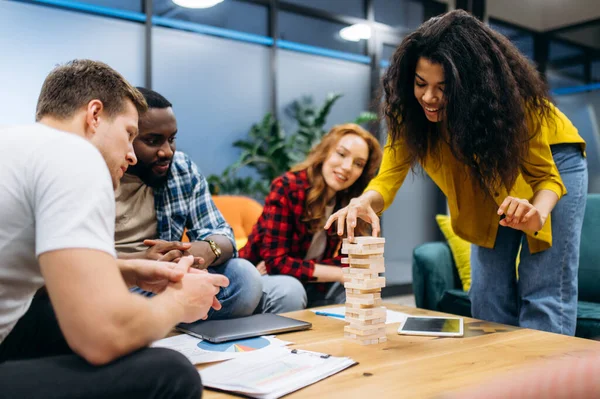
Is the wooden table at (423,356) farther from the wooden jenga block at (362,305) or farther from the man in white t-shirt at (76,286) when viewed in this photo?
the man in white t-shirt at (76,286)

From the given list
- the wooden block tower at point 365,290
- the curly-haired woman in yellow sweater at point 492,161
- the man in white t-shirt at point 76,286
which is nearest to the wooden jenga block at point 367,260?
the wooden block tower at point 365,290

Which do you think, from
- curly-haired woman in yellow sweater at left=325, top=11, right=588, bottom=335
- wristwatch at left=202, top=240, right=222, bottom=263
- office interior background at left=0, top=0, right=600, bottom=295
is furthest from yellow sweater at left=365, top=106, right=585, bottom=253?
office interior background at left=0, top=0, right=600, bottom=295

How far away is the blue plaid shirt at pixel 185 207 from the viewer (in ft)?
6.64

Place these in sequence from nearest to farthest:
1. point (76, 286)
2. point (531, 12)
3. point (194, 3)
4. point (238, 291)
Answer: point (76, 286) < point (238, 291) < point (194, 3) < point (531, 12)

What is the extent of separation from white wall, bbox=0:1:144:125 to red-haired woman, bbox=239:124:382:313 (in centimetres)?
213

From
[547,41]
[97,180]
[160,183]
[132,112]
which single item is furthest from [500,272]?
[547,41]

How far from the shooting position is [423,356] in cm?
126

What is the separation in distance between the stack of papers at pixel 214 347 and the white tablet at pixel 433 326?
1.30 feet

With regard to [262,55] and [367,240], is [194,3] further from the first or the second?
[367,240]

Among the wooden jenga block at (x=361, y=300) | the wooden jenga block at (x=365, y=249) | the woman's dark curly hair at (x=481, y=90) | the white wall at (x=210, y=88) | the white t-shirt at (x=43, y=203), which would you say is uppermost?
the white wall at (x=210, y=88)

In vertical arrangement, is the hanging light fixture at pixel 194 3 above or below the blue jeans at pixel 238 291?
above

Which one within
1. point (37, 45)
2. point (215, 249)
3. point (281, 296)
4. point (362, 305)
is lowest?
point (281, 296)

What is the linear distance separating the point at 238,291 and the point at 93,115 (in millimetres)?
1066

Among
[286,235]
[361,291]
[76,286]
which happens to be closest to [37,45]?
[286,235]
